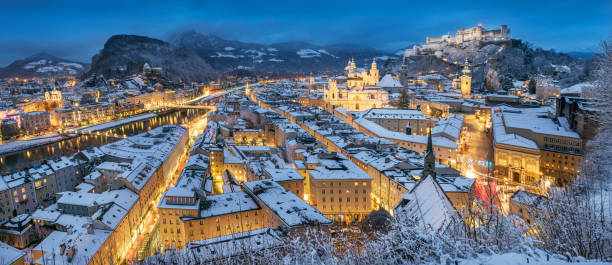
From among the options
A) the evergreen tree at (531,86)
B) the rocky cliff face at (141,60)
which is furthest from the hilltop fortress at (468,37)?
the rocky cliff face at (141,60)

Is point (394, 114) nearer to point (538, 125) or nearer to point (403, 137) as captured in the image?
point (403, 137)

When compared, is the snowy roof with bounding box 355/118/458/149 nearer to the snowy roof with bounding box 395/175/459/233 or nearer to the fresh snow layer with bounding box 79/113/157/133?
the snowy roof with bounding box 395/175/459/233

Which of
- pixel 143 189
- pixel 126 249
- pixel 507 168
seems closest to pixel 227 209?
pixel 126 249

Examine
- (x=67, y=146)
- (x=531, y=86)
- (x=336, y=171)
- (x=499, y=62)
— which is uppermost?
(x=499, y=62)

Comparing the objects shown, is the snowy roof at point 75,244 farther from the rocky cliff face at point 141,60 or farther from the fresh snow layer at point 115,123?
the rocky cliff face at point 141,60

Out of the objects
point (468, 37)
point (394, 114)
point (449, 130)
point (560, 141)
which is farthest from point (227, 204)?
point (468, 37)

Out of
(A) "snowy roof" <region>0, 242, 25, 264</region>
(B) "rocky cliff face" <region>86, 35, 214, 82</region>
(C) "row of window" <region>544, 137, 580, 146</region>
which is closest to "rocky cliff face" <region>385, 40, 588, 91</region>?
(C) "row of window" <region>544, 137, 580, 146</region>
